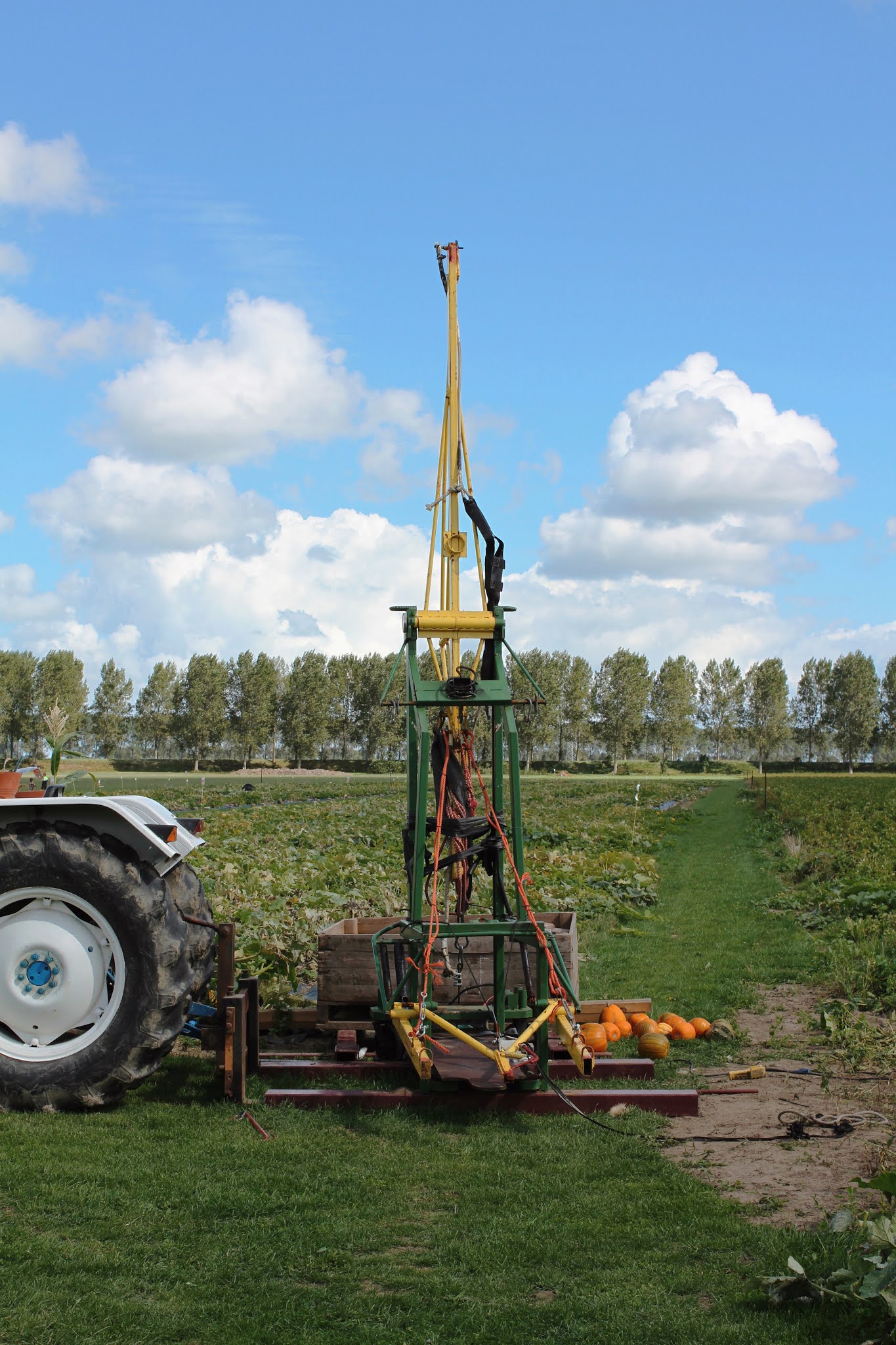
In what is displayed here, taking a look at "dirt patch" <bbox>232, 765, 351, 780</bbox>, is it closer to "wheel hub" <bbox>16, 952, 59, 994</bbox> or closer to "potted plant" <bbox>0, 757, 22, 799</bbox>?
"potted plant" <bbox>0, 757, 22, 799</bbox>

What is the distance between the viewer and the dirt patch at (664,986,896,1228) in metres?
5.38

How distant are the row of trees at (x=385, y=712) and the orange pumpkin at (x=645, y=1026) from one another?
78.0 m

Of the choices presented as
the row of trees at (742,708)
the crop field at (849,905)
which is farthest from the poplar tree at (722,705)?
the crop field at (849,905)

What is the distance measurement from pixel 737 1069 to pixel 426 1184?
3214 mm

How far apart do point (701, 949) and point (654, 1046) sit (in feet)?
17.5

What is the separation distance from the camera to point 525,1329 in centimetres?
403

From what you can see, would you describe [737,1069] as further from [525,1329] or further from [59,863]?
[59,863]

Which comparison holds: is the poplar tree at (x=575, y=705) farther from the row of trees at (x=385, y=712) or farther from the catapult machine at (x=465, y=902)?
the catapult machine at (x=465, y=902)

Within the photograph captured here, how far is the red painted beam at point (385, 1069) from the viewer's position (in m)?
7.39

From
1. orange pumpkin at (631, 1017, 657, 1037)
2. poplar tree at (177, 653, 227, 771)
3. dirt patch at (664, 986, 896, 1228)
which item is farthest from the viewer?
poplar tree at (177, 653, 227, 771)

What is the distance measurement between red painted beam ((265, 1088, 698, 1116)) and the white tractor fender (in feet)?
5.48

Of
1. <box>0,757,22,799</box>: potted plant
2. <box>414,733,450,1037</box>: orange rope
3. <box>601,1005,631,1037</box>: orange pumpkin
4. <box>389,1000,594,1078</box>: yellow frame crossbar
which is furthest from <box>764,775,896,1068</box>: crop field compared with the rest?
<box>0,757,22,799</box>: potted plant

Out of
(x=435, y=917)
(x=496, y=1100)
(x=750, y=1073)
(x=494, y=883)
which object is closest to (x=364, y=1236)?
(x=496, y=1100)

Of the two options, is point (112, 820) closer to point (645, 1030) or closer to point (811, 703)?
point (645, 1030)
